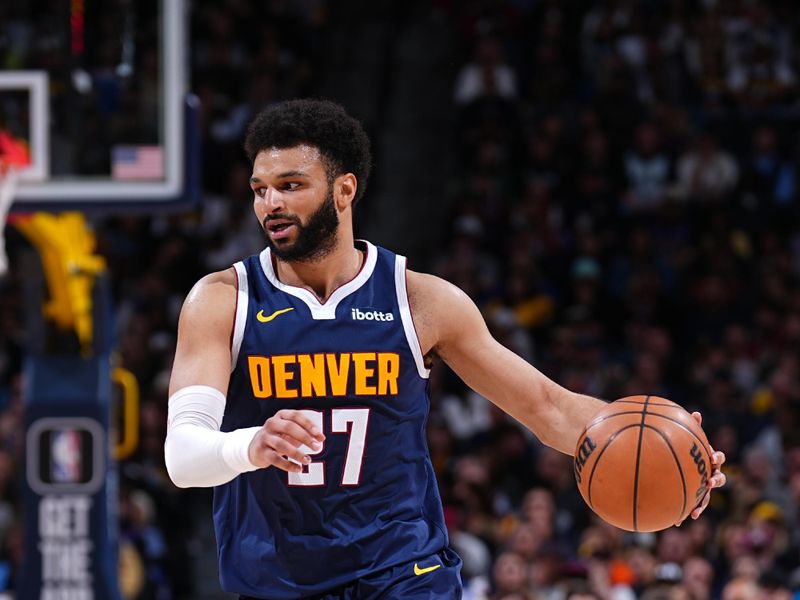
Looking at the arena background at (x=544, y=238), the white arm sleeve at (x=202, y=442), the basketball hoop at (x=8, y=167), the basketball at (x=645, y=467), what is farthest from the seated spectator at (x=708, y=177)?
the white arm sleeve at (x=202, y=442)

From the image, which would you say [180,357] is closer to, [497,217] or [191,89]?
[497,217]

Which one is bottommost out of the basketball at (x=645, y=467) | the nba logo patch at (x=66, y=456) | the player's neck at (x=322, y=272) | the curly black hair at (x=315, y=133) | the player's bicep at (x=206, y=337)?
the nba logo patch at (x=66, y=456)

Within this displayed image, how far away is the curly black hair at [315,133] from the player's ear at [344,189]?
2 centimetres

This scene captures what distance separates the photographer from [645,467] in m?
3.91

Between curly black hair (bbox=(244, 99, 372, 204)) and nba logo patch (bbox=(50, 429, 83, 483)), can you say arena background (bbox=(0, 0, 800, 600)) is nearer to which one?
nba logo patch (bbox=(50, 429, 83, 483))

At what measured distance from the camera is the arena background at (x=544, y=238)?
9.76 meters

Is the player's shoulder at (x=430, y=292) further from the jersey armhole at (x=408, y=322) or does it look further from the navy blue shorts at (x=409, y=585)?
the navy blue shorts at (x=409, y=585)

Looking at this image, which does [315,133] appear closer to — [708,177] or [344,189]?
[344,189]

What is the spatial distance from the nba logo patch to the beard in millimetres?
4397

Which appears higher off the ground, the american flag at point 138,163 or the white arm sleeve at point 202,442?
the american flag at point 138,163

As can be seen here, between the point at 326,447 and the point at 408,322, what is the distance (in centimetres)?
45

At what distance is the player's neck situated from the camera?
4129 millimetres

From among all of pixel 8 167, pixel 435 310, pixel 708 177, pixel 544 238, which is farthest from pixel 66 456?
pixel 708 177

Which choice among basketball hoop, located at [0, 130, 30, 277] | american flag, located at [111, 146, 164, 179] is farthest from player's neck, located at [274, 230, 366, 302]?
american flag, located at [111, 146, 164, 179]
